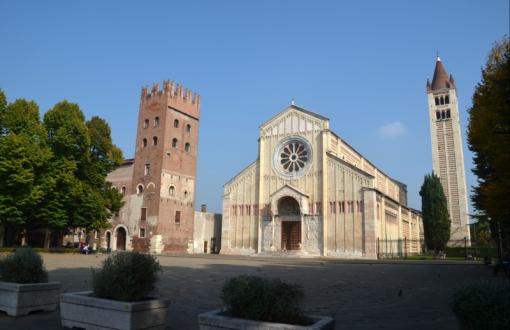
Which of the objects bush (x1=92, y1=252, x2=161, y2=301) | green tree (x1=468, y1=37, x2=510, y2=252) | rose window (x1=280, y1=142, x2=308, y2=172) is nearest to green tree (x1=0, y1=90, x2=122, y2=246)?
rose window (x1=280, y1=142, x2=308, y2=172)

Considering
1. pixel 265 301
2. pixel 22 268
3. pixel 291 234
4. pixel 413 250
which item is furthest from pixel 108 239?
pixel 265 301

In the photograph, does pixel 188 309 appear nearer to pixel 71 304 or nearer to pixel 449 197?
pixel 71 304

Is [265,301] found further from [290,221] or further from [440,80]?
[440,80]

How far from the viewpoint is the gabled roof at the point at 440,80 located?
68.6 meters

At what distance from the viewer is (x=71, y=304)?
6547 millimetres

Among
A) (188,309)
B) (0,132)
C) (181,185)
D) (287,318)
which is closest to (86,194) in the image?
(0,132)

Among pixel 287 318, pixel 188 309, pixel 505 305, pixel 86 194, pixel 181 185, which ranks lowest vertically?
pixel 188 309

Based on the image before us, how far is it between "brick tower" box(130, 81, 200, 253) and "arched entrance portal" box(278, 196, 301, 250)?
12.8m

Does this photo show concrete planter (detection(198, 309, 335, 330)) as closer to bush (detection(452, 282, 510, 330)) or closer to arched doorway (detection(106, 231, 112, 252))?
bush (detection(452, 282, 510, 330))

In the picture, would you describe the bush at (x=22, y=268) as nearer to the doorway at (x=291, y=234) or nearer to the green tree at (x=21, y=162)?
the green tree at (x=21, y=162)

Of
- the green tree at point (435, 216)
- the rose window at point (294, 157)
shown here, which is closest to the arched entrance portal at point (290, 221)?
the rose window at point (294, 157)

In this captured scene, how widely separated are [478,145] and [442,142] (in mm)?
53717

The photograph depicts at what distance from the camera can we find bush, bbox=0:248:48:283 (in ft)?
25.4

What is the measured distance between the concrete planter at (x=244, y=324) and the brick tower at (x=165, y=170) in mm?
39609
